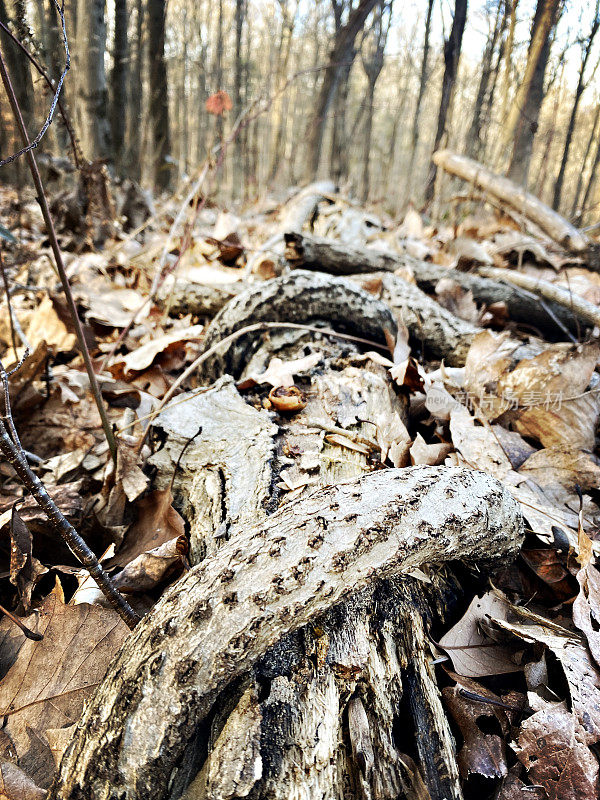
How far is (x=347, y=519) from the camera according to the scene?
38.9 inches

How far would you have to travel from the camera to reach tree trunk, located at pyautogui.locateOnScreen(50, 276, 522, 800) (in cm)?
84

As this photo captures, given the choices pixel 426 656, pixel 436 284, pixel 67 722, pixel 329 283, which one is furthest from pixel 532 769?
pixel 436 284

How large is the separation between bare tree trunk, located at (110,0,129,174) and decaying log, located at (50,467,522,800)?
288 inches

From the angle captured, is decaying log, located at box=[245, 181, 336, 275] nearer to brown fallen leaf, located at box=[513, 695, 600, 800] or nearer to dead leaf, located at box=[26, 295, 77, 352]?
dead leaf, located at box=[26, 295, 77, 352]

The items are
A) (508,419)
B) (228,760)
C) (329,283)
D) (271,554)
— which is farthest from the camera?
(329,283)

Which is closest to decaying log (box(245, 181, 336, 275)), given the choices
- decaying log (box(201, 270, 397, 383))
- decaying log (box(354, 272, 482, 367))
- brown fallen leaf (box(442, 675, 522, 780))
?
decaying log (box(354, 272, 482, 367))

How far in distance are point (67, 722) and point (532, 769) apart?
96 centimetres

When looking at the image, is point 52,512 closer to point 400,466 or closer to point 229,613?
point 229,613

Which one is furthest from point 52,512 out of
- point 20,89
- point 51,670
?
point 20,89

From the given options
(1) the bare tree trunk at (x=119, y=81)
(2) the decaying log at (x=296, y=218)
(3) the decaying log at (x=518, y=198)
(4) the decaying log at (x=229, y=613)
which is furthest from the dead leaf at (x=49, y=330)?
(1) the bare tree trunk at (x=119, y=81)

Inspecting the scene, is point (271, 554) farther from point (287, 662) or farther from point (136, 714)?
point (136, 714)

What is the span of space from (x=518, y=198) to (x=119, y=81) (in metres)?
6.19

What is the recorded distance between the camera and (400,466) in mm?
1532

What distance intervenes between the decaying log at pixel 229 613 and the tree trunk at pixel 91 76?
21.1ft
